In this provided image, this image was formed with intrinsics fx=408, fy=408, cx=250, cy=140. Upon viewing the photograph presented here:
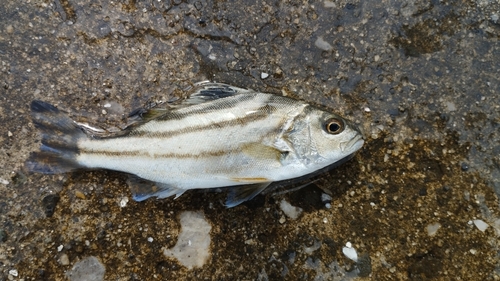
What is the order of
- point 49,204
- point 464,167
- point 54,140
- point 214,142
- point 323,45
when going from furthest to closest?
point 323,45 → point 464,167 → point 49,204 → point 54,140 → point 214,142

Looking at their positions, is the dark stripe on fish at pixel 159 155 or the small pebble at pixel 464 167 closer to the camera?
the dark stripe on fish at pixel 159 155

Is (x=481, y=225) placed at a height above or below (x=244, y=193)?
below

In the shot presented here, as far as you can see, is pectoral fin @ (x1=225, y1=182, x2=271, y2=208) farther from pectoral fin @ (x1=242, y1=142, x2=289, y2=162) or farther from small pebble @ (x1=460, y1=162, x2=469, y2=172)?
small pebble @ (x1=460, y1=162, x2=469, y2=172)

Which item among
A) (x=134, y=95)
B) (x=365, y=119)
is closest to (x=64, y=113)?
(x=134, y=95)

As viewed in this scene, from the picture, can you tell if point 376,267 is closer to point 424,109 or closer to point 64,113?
point 424,109

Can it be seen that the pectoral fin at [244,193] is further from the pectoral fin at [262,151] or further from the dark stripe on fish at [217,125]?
the dark stripe on fish at [217,125]

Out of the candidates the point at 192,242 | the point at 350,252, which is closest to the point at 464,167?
the point at 350,252

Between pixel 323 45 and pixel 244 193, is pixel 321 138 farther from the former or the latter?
pixel 323 45

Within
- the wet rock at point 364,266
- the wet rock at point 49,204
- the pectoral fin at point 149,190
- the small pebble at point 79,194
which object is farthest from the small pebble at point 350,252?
the wet rock at point 49,204
